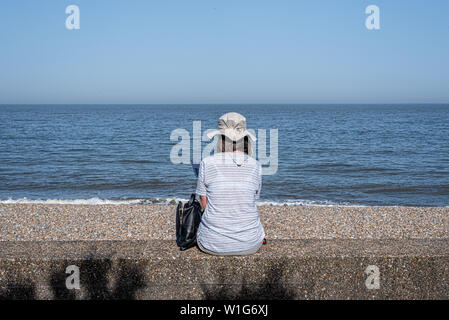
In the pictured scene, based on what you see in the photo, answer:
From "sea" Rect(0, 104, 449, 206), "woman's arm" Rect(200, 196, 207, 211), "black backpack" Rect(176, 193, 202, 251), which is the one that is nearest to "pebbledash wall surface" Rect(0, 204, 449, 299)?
"black backpack" Rect(176, 193, 202, 251)

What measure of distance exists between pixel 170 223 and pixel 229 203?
4.37 m

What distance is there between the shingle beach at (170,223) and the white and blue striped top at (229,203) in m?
3.55

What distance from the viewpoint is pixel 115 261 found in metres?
3.13

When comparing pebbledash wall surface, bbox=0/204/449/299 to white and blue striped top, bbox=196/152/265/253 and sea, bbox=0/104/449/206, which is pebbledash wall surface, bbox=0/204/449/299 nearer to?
white and blue striped top, bbox=196/152/265/253

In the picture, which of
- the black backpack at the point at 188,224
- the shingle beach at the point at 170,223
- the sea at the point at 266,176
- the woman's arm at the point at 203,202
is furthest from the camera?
the sea at the point at 266,176

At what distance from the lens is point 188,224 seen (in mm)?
3424

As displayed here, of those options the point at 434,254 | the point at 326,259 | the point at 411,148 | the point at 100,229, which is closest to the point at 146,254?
the point at 326,259

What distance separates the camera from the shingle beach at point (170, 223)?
271 inches

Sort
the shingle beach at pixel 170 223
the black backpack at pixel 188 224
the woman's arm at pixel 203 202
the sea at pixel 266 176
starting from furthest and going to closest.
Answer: the sea at pixel 266 176
the shingle beach at pixel 170 223
the woman's arm at pixel 203 202
the black backpack at pixel 188 224

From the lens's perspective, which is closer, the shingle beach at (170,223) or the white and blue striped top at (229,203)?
the white and blue striped top at (229,203)

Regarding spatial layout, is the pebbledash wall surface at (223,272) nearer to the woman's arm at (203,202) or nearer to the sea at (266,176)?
the woman's arm at (203,202)

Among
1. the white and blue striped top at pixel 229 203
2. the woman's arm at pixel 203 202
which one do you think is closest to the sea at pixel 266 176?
the woman's arm at pixel 203 202

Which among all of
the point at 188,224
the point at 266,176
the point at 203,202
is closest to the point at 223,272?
the point at 188,224
